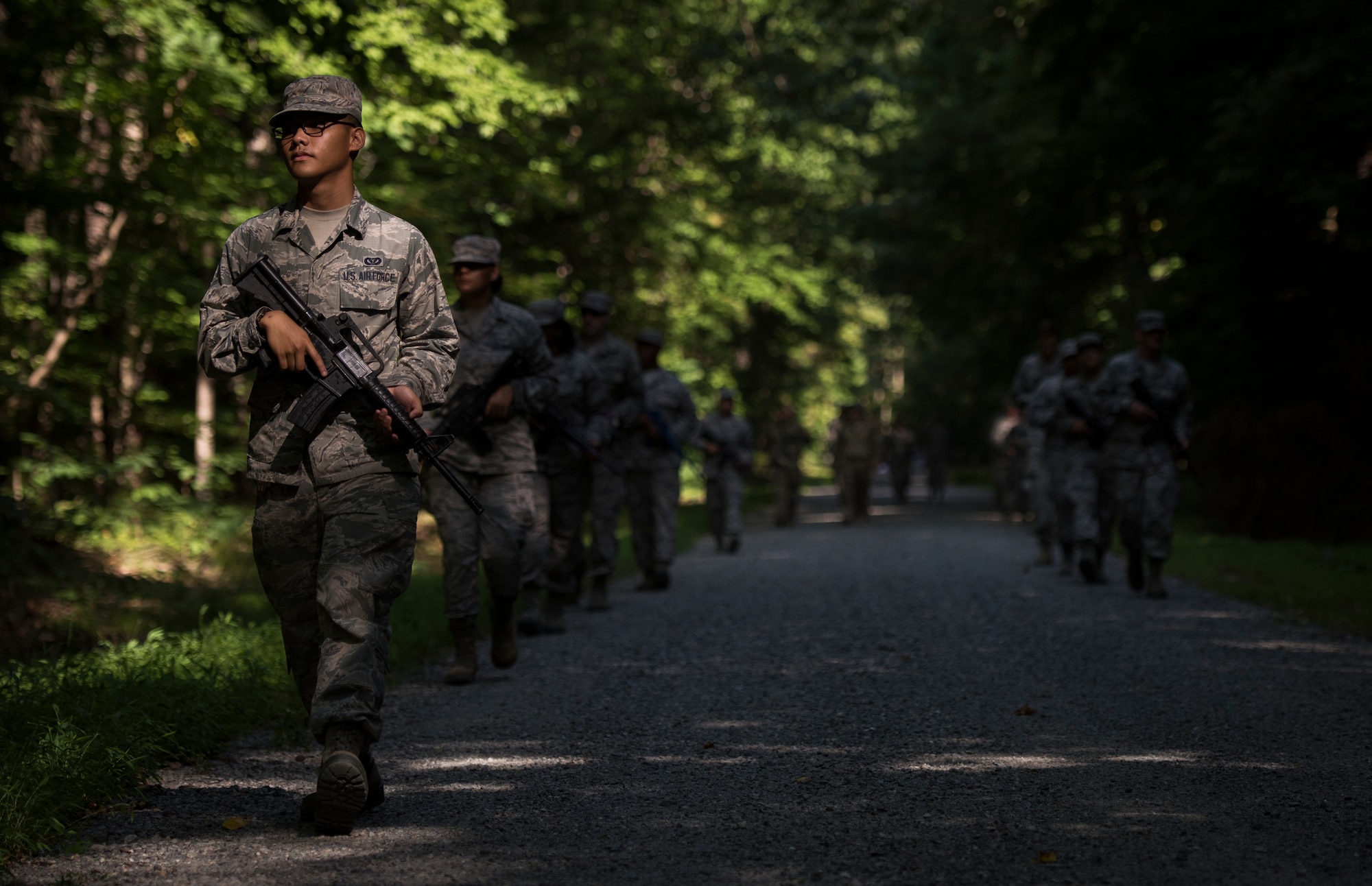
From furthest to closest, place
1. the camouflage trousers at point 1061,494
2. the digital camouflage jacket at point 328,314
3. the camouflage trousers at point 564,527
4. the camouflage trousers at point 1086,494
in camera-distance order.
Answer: the camouflage trousers at point 1061,494, the camouflage trousers at point 1086,494, the camouflage trousers at point 564,527, the digital camouflage jacket at point 328,314

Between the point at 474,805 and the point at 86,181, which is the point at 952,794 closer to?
the point at 474,805

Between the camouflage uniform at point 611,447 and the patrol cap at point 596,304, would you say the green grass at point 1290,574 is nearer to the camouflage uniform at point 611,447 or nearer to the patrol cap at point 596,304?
the camouflage uniform at point 611,447

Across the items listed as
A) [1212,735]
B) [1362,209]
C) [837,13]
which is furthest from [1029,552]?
[1212,735]

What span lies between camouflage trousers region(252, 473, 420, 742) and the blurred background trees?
5586mm

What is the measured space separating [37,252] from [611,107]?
9277mm

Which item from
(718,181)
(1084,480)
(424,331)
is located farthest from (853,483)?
(424,331)

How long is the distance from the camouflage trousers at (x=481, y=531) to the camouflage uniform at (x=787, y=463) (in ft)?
47.4

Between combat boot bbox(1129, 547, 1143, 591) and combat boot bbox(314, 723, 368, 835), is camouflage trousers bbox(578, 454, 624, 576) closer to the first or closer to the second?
combat boot bbox(1129, 547, 1143, 591)

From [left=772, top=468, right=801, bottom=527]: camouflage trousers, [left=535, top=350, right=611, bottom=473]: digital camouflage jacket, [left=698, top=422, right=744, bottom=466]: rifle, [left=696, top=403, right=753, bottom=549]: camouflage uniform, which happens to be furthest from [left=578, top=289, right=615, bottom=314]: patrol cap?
[left=772, top=468, right=801, bottom=527]: camouflage trousers

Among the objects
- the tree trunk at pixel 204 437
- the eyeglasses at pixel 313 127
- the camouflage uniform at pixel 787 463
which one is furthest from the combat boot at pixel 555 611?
the camouflage uniform at pixel 787 463

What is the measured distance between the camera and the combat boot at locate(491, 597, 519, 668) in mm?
7234

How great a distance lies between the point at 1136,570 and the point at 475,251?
641cm

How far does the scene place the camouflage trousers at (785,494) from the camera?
73.5ft

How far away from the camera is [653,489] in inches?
449
